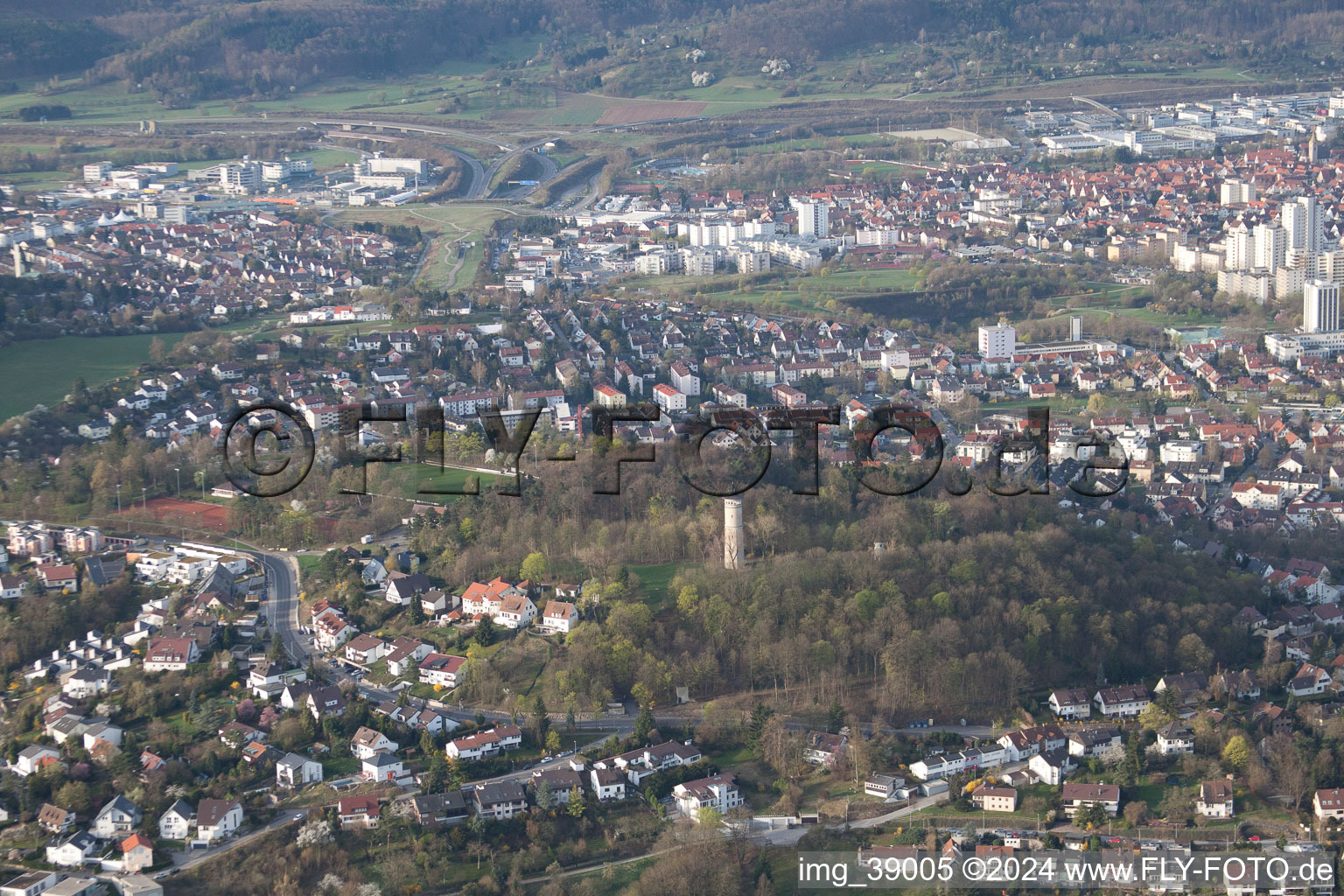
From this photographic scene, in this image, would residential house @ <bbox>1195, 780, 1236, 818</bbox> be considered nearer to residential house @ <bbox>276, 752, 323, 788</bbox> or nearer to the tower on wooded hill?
the tower on wooded hill

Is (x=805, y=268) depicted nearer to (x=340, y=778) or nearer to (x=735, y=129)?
(x=735, y=129)

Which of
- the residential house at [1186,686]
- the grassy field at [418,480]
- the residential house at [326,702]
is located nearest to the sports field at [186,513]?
the grassy field at [418,480]

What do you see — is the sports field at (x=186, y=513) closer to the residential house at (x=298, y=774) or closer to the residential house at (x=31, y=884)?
the residential house at (x=298, y=774)

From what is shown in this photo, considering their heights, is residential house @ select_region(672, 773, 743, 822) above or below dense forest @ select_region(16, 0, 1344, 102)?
below

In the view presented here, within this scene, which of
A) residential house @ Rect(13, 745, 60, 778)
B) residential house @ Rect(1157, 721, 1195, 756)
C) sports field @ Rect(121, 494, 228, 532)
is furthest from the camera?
sports field @ Rect(121, 494, 228, 532)

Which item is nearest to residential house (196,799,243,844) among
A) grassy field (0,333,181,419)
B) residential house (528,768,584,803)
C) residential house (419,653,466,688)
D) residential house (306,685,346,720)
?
residential house (306,685,346,720)

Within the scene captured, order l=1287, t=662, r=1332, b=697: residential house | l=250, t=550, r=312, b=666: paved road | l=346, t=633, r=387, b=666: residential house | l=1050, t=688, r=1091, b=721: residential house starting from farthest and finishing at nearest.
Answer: l=250, t=550, r=312, b=666: paved road < l=346, t=633, r=387, b=666: residential house < l=1287, t=662, r=1332, b=697: residential house < l=1050, t=688, r=1091, b=721: residential house

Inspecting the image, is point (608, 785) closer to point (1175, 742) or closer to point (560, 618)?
point (560, 618)
